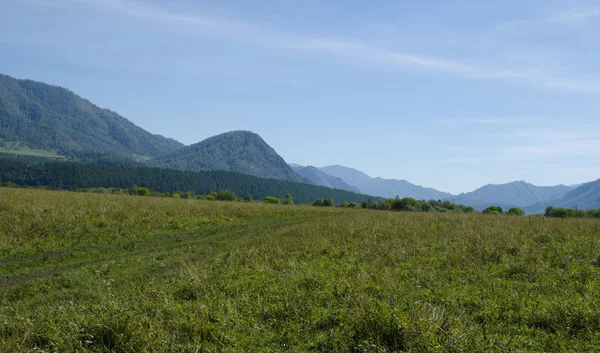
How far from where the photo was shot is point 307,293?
9.33m

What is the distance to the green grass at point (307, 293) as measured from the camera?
21.8 feet

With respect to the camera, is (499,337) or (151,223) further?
(151,223)

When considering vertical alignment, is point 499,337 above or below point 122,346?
above

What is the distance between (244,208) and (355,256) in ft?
80.7

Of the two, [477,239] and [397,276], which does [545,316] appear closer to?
[397,276]

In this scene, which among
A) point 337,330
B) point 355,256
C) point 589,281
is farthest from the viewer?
point 355,256

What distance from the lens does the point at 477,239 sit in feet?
52.8

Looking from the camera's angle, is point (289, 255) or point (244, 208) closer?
point (289, 255)

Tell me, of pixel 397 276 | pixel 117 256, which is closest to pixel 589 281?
pixel 397 276

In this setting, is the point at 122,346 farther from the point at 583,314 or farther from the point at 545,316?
the point at 583,314

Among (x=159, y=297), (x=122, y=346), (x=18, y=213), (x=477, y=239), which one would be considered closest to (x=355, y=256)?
(x=477, y=239)

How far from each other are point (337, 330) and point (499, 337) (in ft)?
9.00

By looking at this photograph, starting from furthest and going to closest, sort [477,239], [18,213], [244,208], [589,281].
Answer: [244,208], [18,213], [477,239], [589,281]

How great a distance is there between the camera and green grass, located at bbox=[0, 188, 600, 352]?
21.8ft
